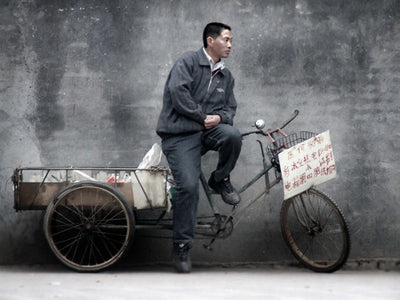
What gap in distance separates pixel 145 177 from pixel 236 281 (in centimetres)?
129

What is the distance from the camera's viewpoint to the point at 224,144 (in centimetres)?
623

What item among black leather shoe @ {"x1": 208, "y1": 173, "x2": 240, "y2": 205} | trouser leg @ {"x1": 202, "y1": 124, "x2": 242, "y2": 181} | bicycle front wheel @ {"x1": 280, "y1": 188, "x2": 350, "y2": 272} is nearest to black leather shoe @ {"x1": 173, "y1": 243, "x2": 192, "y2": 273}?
black leather shoe @ {"x1": 208, "y1": 173, "x2": 240, "y2": 205}

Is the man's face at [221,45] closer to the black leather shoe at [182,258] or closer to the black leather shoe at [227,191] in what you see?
the black leather shoe at [227,191]

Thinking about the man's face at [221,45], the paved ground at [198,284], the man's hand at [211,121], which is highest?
the man's face at [221,45]

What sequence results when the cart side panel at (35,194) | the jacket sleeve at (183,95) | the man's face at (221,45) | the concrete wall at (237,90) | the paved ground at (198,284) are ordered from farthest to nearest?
the concrete wall at (237,90) < the man's face at (221,45) < the cart side panel at (35,194) < the jacket sleeve at (183,95) < the paved ground at (198,284)

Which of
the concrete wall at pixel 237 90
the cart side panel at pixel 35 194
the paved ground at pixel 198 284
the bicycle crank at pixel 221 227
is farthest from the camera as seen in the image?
the concrete wall at pixel 237 90

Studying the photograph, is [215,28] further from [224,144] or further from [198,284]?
[198,284]

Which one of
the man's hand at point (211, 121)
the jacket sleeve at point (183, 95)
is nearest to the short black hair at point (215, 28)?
the jacket sleeve at point (183, 95)

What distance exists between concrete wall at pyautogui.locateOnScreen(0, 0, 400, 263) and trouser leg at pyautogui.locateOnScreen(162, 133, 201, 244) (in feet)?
2.37

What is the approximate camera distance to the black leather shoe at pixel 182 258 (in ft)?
20.8

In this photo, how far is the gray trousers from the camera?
622 centimetres

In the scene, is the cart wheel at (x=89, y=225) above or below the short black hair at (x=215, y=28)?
below

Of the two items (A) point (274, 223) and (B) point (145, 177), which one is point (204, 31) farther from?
(A) point (274, 223)

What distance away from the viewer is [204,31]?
6492 mm
